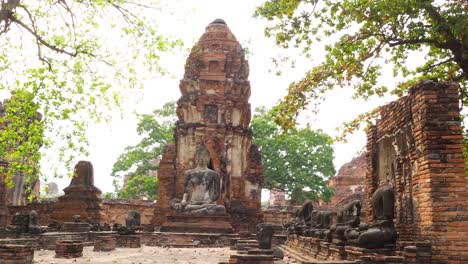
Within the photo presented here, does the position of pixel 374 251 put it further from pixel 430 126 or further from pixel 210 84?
pixel 210 84

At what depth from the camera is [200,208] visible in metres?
16.9

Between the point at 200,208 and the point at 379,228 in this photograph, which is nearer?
the point at 379,228

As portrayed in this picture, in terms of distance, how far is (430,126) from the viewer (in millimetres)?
7160

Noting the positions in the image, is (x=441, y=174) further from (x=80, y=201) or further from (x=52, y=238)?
(x=80, y=201)

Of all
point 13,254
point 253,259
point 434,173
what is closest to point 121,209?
point 13,254

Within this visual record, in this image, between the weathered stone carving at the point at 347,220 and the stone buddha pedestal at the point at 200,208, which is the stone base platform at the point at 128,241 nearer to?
the stone buddha pedestal at the point at 200,208

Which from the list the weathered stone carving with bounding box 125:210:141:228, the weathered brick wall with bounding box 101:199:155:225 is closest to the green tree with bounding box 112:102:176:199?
the weathered brick wall with bounding box 101:199:155:225

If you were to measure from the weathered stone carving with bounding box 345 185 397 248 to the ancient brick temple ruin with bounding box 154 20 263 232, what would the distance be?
525 inches

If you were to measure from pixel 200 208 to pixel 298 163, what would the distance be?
15.5m

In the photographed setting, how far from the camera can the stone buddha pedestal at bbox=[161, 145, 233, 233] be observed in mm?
16375

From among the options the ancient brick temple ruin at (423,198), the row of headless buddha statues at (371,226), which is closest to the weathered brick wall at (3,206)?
the row of headless buddha statues at (371,226)

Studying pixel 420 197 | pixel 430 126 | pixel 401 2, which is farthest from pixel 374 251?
pixel 401 2

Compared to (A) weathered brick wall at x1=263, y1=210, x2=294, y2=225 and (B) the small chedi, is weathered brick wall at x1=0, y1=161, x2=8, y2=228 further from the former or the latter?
(A) weathered brick wall at x1=263, y1=210, x2=294, y2=225

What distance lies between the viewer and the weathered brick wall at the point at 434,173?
670cm
